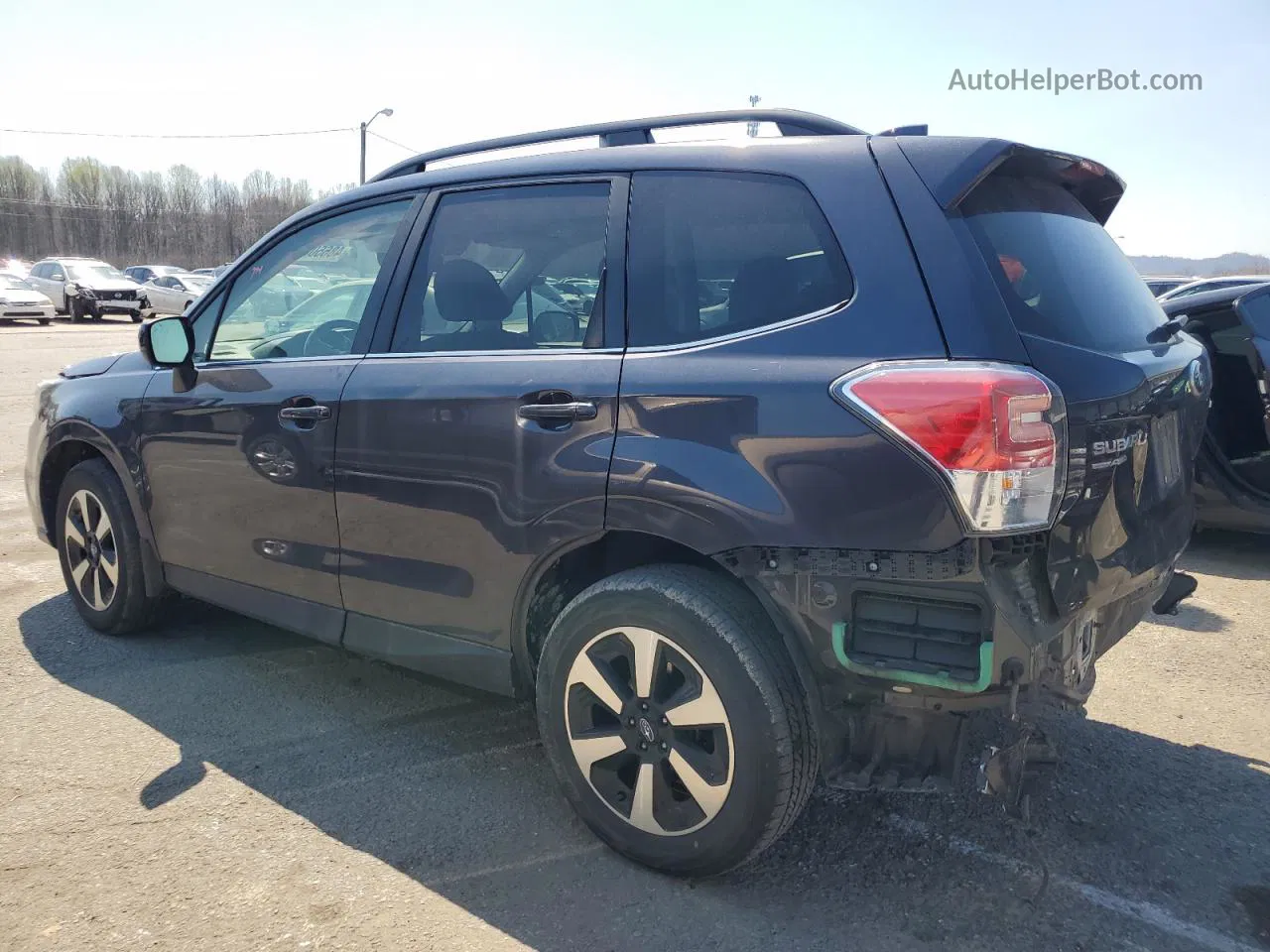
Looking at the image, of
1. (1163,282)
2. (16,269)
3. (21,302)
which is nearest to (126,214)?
(16,269)

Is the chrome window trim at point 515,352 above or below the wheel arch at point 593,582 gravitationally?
above

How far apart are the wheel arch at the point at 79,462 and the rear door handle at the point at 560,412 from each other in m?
2.18

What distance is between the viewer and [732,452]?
8.00ft

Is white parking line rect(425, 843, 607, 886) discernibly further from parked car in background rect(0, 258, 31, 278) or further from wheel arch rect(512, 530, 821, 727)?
parked car in background rect(0, 258, 31, 278)

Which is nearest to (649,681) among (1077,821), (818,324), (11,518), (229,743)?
(818,324)

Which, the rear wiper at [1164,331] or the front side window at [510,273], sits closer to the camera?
the rear wiper at [1164,331]

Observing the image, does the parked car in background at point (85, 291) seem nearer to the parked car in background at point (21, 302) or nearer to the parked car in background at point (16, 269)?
the parked car in background at point (21, 302)

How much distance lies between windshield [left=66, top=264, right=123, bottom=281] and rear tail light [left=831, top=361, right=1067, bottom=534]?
32311mm

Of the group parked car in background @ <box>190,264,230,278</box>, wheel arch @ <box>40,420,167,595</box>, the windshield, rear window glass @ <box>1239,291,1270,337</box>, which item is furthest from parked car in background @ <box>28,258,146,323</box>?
rear window glass @ <box>1239,291,1270,337</box>

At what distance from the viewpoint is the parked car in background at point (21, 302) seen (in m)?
26.6

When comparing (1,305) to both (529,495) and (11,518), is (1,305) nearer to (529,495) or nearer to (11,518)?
(11,518)

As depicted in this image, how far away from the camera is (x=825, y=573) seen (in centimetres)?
233

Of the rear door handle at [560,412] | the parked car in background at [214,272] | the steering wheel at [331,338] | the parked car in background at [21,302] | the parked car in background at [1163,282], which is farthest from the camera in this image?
the parked car in background at [21,302]

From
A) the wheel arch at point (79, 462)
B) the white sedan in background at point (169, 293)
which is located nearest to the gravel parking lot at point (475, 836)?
the wheel arch at point (79, 462)
